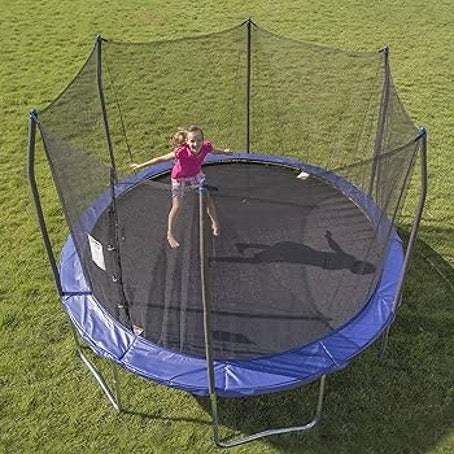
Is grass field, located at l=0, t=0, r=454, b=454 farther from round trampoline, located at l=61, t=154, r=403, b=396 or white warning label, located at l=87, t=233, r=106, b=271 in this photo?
white warning label, located at l=87, t=233, r=106, b=271

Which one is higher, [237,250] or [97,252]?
[97,252]

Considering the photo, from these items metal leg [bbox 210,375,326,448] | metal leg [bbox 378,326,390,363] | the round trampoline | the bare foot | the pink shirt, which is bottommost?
metal leg [bbox 210,375,326,448]

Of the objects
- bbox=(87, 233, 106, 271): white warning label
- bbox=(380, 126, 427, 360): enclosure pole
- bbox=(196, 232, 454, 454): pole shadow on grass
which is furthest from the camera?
bbox=(196, 232, 454, 454): pole shadow on grass

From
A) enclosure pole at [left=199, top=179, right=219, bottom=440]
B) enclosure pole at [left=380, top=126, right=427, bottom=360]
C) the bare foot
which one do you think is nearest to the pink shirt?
the bare foot

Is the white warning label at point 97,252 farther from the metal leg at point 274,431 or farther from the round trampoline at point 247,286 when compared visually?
the metal leg at point 274,431

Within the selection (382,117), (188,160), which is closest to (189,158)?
(188,160)

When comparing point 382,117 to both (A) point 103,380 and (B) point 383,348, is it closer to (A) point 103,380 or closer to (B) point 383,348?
(B) point 383,348

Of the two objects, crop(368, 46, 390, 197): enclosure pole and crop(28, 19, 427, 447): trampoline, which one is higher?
crop(368, 46, 390, 197): enclosure pole

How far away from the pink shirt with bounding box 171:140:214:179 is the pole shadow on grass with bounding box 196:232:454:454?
1785mm

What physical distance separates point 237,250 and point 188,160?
82 centimetres

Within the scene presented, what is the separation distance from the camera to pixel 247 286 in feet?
15.3

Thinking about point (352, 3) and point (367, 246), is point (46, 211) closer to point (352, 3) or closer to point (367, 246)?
point (367, 246)

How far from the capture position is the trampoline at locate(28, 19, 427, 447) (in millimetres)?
3947

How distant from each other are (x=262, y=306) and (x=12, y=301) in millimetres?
2120
